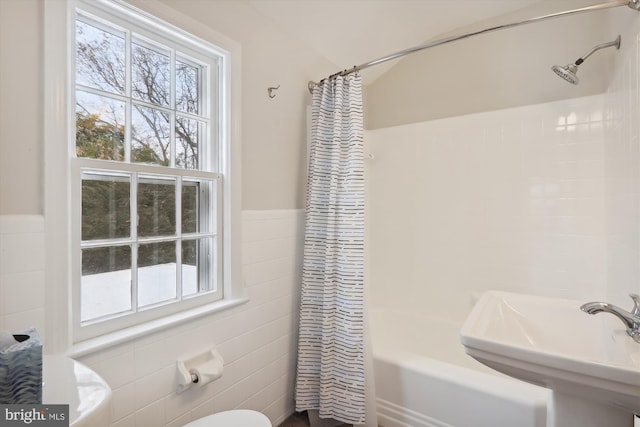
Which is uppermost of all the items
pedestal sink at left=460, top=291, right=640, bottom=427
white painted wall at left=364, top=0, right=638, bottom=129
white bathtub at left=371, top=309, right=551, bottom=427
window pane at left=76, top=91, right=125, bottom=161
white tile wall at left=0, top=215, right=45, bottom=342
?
white painted wall at left=364, top=0, right=638, bottom=129

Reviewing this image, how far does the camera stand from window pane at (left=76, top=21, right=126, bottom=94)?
1.17 metres

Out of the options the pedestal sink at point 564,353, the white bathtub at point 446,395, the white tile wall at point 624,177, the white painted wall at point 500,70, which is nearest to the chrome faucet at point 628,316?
the pedestal sink at point 564,353

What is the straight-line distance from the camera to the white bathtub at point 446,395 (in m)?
1.49

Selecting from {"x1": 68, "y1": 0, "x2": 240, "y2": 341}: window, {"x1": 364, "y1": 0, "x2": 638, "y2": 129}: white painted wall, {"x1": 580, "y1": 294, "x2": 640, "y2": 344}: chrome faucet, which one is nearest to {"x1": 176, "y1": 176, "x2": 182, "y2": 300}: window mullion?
{"x1": 68, "y1": 0, "x2": 240, "y2": 341}: window

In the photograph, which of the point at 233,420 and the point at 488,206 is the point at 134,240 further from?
the point at 488,206

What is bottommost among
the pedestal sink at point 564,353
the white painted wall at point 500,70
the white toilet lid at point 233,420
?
the white toilet lid at point 233,420

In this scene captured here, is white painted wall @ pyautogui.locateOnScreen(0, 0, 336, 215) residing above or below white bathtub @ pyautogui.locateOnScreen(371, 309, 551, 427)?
above

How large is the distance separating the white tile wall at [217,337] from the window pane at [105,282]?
0.16 m

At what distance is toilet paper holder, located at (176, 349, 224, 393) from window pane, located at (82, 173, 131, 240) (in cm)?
61

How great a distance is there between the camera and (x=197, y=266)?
157 cm

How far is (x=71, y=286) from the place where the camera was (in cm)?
111

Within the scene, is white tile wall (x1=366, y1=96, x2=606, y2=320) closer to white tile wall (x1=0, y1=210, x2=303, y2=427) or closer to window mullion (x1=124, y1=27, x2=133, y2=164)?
white tile wall (x1=0, y1=210, x2=303, y2=427)

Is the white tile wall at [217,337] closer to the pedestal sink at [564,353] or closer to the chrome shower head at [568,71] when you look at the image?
the pedestal sink at [564,353]

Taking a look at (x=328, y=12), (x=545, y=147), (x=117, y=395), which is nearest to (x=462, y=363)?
(x=545, y=147)
